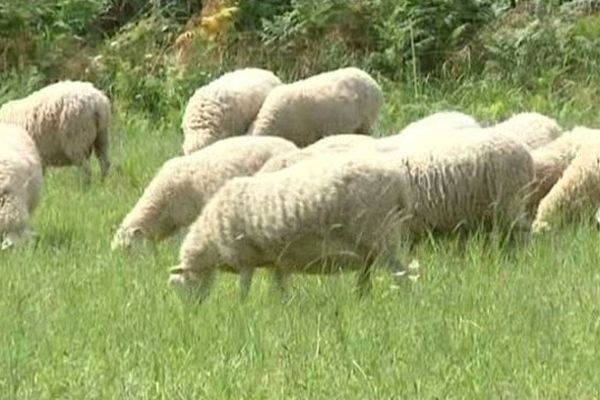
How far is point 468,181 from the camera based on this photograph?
8555mm

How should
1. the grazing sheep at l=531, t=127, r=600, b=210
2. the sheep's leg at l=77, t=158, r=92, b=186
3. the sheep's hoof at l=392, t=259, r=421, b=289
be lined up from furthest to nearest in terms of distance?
the sheep's leg at l=77, t=158, r=92, b=186 → the grazing sheep at l=531, t=127, r=600, b=210 → the sheep's hoof at l=392, t=259, r=421, b=289

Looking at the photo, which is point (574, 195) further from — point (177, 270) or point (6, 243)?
point (6, 243)

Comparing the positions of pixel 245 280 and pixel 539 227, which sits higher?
pixel 245 280

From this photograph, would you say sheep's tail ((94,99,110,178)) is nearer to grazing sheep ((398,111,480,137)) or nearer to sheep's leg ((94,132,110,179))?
sheep's leg ((94,132,110,179))

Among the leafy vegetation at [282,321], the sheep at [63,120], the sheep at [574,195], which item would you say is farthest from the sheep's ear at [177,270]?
the sheep at [63,120]

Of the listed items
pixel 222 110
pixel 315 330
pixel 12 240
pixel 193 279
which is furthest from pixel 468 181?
pixel 222 110

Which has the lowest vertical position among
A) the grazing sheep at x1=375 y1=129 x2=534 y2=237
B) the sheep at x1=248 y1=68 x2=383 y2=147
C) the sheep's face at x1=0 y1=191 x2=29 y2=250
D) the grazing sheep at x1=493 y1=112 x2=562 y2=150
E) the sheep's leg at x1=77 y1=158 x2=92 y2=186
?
the sheep's leg at x1=77 y1=158 x2=92 y2=186

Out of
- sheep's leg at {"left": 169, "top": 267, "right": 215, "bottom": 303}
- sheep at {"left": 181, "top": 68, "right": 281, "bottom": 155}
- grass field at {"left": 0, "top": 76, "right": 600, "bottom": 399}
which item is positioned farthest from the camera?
sheep at {"left": 181, "top": 68, "right": 281, "bottom": 155}

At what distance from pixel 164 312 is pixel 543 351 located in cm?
185

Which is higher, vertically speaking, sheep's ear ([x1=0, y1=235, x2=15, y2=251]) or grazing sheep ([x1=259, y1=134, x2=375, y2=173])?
grazing sheep ([x1=259, y1=134, x2=375, y2=173])

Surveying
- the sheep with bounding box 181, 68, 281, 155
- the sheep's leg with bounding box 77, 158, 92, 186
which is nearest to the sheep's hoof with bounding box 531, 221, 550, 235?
the sheep with bounding box 181, 68, 281, 155

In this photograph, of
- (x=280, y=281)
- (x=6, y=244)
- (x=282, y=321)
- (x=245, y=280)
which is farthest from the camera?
(x=6, y=244)

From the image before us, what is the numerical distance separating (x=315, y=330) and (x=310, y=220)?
2.63 ft

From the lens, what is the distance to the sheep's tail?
12586 mm
